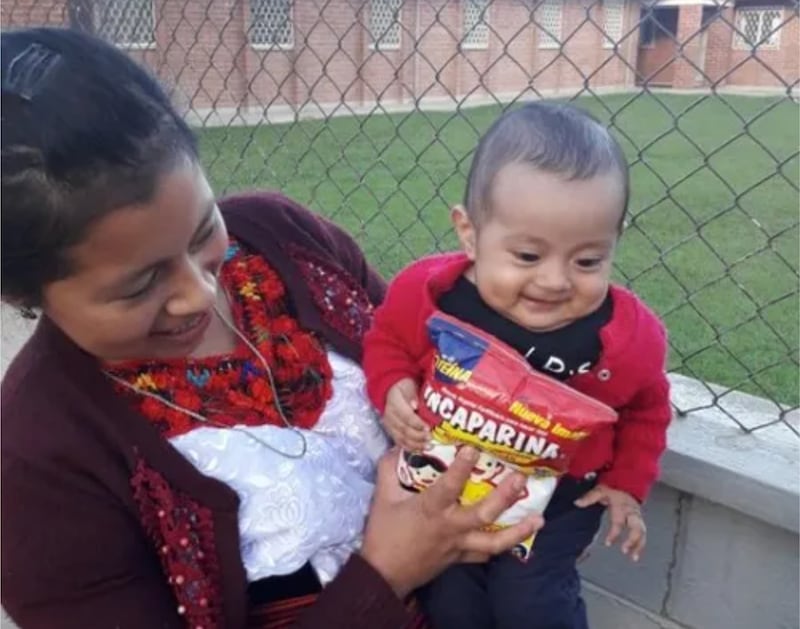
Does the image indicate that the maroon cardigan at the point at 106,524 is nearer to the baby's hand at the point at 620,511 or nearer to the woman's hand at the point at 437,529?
the woman's hand at the point at 437,529

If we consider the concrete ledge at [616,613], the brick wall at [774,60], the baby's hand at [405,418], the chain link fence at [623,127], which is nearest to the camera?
the baby's hand at [405,418]

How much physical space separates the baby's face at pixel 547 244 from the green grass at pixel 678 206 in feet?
2.24

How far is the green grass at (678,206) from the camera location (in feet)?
9.87

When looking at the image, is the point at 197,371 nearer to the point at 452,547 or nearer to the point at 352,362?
the point at 352,362

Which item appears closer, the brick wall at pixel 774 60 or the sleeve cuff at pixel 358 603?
the sleeve cuff at pixel 358 603

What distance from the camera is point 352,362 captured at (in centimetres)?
166

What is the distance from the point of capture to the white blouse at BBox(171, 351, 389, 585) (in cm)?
145

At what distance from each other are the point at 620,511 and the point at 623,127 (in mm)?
5774

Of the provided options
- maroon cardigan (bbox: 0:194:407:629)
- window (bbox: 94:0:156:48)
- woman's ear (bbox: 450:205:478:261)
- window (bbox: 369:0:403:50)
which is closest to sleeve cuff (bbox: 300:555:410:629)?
maroon cardigan (bbox: 0:194:407:629)

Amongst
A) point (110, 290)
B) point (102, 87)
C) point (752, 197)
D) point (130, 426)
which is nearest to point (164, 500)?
point (130, 426)

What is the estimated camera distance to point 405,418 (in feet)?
5.02

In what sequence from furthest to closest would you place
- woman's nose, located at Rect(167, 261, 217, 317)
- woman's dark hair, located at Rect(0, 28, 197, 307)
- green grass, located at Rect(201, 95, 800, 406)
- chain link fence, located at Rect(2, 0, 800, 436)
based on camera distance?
green grass, located at Rect(201, 95, 800, 406), chain link fence, located at Rect(2, 0, 800, 436), woman's nose, located at Rect(167, 261, 217, 317), woman's dark hair, located at Rect(0, 28, 197, 307)

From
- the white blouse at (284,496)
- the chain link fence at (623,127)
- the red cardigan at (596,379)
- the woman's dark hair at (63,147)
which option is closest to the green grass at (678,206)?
the chain link fence at (623,127)

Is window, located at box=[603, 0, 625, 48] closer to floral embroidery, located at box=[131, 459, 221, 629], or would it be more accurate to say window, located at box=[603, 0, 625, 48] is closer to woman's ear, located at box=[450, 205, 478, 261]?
woman's ear, located at box=[450, 205, 478, 261]
